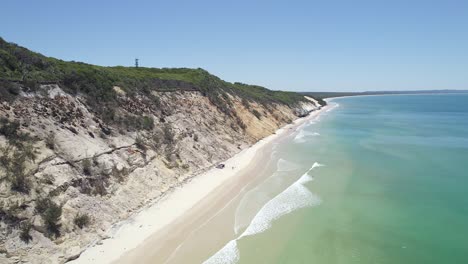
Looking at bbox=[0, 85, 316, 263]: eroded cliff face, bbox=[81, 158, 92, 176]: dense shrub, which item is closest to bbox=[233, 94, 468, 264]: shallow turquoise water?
bbox=[0, 85, 316, 263]: eroded cliff face

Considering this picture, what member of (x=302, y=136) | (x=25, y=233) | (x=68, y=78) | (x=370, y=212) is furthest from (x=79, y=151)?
(x=302, y=136)

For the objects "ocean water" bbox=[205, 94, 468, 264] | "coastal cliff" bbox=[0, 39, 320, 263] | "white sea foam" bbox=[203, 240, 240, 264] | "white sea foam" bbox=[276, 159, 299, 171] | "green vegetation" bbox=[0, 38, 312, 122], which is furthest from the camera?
"white sea foam" bbox=[276, 159, 299, 171]

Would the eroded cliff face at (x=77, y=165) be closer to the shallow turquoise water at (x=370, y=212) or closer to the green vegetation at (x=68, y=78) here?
the green vegetation at (x=68, y=78)

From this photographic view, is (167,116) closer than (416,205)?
No

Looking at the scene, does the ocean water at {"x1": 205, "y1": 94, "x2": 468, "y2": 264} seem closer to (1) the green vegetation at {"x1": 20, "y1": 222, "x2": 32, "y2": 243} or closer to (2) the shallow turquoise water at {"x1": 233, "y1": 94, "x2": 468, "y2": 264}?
(2) the shallow turquoise water at {"x1": 233, "y1": 94, "x2": 468, "y2": 264}

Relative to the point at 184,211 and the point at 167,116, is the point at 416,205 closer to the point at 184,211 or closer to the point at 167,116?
the point at 184,211

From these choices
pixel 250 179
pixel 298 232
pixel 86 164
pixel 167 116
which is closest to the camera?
pixel 298 232

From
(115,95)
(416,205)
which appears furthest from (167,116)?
(416,205)
